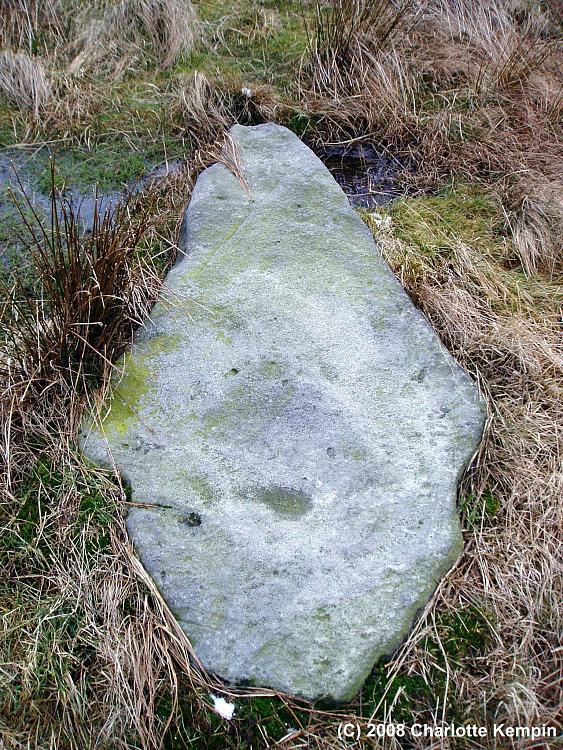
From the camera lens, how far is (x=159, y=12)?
4.17 meters

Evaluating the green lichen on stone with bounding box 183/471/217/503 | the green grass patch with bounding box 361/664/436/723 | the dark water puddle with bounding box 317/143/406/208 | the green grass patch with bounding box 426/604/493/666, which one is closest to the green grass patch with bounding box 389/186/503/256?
the dark water puddle with bounding box 317/143/406/208

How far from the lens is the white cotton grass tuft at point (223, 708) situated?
1915 millimetres

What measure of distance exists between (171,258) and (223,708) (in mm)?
1938

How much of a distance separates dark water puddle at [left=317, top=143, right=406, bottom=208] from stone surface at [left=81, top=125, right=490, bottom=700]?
0.57m

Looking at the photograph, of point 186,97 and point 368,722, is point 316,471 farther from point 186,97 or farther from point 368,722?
point 186,97

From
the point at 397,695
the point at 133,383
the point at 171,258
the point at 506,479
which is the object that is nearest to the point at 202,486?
the point at 133,383

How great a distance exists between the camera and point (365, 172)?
366 centimetres

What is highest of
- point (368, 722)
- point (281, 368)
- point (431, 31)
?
point (431, 31)

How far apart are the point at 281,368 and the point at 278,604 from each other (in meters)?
0.89

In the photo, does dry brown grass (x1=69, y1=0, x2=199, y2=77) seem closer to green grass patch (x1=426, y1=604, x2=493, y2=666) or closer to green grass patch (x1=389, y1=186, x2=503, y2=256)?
green grass patch (x1=389, y1=186, x2=503, y2=256)

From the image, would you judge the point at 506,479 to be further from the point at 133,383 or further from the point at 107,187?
the point at 107,187

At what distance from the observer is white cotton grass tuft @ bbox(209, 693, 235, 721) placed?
192 centimetres

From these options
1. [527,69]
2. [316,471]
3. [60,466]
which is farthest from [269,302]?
[527,69]

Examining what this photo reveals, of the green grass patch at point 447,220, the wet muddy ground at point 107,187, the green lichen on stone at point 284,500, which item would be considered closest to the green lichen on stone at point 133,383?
the green lichen on stone at point 284,500
